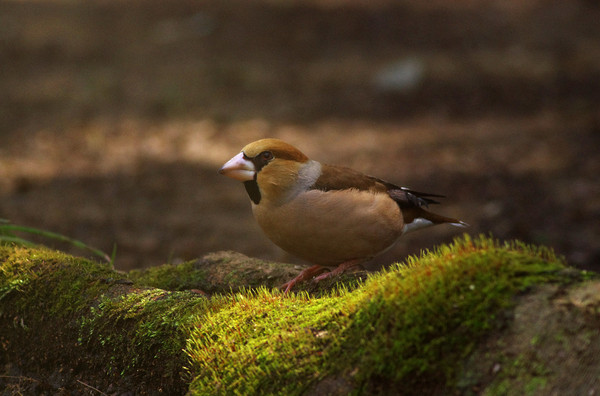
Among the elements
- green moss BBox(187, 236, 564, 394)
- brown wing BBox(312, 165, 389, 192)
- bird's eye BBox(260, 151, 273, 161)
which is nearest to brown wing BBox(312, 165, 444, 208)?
brown wing BBox(312, 165, 389, 192)

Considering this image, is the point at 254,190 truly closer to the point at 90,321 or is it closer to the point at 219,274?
the point at 219,274

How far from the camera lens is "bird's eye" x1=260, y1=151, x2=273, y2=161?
3659 millimetres

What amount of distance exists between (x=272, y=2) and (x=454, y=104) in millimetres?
6251

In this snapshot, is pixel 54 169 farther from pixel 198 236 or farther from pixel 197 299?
pixel 197 299

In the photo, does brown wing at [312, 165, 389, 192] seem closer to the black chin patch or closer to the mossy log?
the black chin patch

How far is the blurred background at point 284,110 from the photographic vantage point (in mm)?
8156

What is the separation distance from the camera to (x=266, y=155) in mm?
3674

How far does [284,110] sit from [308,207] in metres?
9.05

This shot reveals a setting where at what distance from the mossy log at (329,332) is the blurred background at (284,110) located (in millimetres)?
3977

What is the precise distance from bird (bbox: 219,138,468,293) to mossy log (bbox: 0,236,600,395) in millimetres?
345

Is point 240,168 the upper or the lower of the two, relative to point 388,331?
upper

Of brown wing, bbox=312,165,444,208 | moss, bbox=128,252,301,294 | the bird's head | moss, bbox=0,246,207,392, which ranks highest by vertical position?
the bird's head

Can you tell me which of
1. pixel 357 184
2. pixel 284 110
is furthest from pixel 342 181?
pixel 284 110

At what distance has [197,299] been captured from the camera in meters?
3.14
